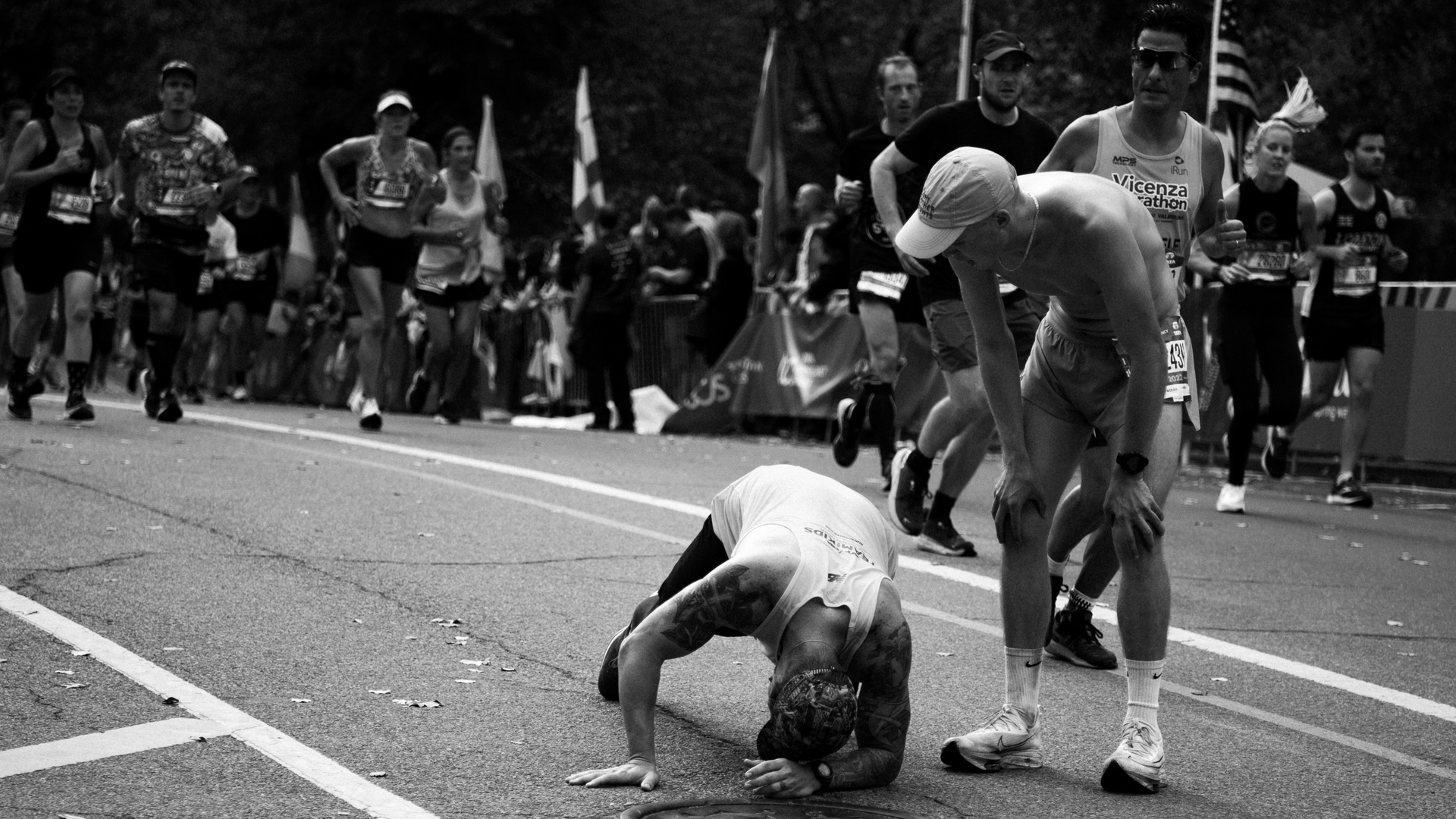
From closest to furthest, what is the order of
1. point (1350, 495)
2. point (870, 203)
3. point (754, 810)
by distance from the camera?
point (754, 810)
point (870, 203)
point (1350, 495)

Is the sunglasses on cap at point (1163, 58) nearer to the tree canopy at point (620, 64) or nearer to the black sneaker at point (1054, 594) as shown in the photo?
the black sneaker at point (1054, 594)

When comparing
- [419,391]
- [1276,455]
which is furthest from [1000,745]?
[419,391]

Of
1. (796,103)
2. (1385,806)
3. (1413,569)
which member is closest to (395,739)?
(1385,806)

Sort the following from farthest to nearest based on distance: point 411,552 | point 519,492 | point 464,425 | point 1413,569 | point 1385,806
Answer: point 464,425, point 519,492, point 1413,569, point 411,552, point 1385,806

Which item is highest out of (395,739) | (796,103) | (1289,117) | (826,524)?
(796,103)

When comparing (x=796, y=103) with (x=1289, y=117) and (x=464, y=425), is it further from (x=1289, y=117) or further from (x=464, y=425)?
(x=1289, y=117)

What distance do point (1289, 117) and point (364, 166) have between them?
6.93m

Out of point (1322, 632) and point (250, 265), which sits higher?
point (250, 265)

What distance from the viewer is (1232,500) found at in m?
10.9

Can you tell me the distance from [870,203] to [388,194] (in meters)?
5.14

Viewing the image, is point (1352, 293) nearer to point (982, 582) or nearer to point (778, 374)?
point (982, 582)

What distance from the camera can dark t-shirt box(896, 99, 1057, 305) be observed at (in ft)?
27.2

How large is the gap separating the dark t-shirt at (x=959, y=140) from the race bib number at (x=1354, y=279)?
4217mm

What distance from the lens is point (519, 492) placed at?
9.34 m
